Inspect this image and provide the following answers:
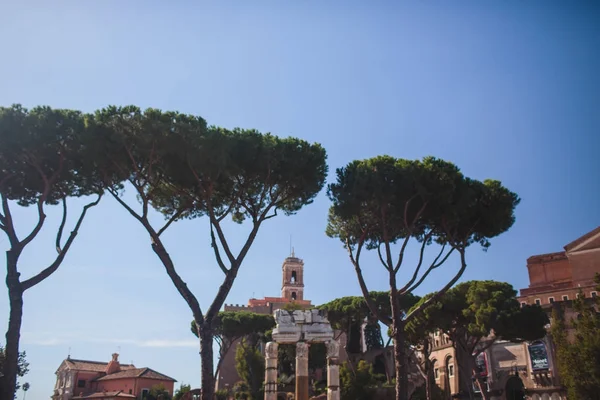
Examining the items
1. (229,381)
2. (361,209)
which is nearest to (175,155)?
(361,209)

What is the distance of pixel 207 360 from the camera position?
1550 centimetres

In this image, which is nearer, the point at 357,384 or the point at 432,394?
the point at 432,394

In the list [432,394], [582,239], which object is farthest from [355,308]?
[582,239]

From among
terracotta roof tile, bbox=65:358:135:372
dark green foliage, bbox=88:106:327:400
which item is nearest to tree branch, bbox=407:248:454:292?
dark green foliage, bbox=88:106:327:400

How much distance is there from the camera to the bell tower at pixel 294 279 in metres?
67.2

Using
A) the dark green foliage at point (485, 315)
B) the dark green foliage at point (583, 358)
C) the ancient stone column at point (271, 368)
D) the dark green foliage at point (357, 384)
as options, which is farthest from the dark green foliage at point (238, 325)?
the dark green foliage at point (583, 358)

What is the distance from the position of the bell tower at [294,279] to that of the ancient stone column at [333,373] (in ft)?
152

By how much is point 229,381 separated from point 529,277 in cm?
2985

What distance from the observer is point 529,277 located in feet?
146

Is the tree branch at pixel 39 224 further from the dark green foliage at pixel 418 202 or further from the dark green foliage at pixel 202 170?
the dark green foliage at pixel 418 202

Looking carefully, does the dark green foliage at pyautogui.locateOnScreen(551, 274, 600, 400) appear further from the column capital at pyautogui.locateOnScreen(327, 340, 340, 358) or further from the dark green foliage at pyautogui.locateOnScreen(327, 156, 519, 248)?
the column capital at pyautogui.locateOnScreen(327, 340, 340, 358)

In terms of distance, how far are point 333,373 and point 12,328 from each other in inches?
424

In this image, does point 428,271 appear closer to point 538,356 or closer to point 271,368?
point 271,368

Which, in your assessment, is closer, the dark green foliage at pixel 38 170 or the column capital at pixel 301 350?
the dark green foliage at pixel 38 170
